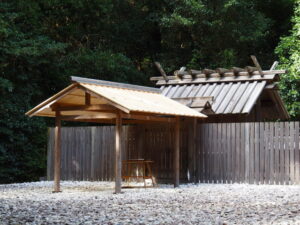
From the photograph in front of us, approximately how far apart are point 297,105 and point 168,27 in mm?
8212

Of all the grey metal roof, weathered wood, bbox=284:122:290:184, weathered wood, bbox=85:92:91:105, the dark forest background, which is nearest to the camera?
weathered wood, bbox=85:92:91:105

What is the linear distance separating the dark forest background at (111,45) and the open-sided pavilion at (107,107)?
7.61 metres

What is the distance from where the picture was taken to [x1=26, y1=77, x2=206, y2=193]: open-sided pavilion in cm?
1393

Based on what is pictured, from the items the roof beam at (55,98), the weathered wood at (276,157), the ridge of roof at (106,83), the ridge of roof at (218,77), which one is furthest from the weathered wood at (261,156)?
the roof beam at (55,98)

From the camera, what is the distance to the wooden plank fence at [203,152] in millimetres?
16500

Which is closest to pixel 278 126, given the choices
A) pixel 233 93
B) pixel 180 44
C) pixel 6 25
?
pixel 233 93

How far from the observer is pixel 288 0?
31000mm

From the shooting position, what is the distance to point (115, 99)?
13812 millimetres

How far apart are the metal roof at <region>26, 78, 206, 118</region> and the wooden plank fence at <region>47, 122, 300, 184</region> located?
1610 millimetres

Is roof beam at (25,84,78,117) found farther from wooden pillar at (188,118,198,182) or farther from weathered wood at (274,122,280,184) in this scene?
weathered wood at (274,122,280,184)

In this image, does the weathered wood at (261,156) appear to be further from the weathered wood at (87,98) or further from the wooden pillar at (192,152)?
the weathered wood at (87,98)

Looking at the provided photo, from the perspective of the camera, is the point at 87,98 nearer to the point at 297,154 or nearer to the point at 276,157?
the point at 276,157

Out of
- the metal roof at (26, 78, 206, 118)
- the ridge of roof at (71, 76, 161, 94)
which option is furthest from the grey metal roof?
the ridge of roof at (71, 76, 161, 94)

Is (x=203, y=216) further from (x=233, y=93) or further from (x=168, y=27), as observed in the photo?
(x=168, y=27)
